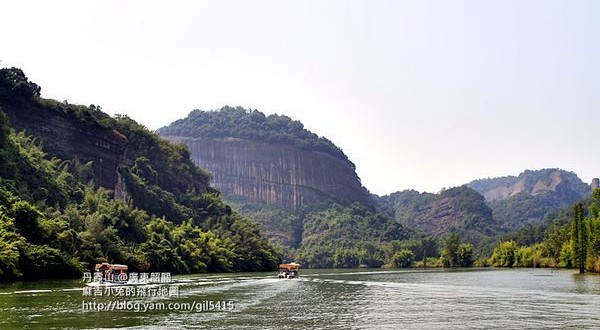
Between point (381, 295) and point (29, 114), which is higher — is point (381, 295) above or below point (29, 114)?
below

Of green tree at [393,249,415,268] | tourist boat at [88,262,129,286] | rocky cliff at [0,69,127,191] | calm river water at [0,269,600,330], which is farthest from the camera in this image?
green tree at [393,249,415,268]

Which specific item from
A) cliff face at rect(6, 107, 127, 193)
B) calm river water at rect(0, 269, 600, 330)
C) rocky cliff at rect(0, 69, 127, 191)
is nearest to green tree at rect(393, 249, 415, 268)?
cliff face at rect(6, 107, 127, 193)

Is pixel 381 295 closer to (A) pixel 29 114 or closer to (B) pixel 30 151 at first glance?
(B) pixel 30 151

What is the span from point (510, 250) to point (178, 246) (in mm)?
104567

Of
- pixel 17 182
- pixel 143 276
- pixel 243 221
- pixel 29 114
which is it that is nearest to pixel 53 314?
pixel 143 276

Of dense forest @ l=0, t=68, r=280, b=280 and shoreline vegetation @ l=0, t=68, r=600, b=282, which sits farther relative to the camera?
shoreline vegetation @ l=0, t=68, r=600, b=282

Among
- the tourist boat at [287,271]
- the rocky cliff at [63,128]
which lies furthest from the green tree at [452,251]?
the tourist boat at [287,271]

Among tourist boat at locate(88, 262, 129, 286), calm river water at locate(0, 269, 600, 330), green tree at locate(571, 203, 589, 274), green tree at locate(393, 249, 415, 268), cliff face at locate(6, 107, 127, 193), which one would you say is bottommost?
green tree at locate(393, 249, 415, 268)

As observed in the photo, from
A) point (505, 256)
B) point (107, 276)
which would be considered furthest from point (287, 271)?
point (505, 256)

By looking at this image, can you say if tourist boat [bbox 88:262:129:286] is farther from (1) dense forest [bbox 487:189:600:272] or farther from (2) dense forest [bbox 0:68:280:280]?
(1) dense forest [bbox 487:189:600:272]

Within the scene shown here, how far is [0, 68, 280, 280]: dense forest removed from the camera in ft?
214

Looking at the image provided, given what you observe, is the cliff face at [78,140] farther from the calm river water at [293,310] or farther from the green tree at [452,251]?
the green tree at [452,251]

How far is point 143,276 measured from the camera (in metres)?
65.1

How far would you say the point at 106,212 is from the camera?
91.6 meters
